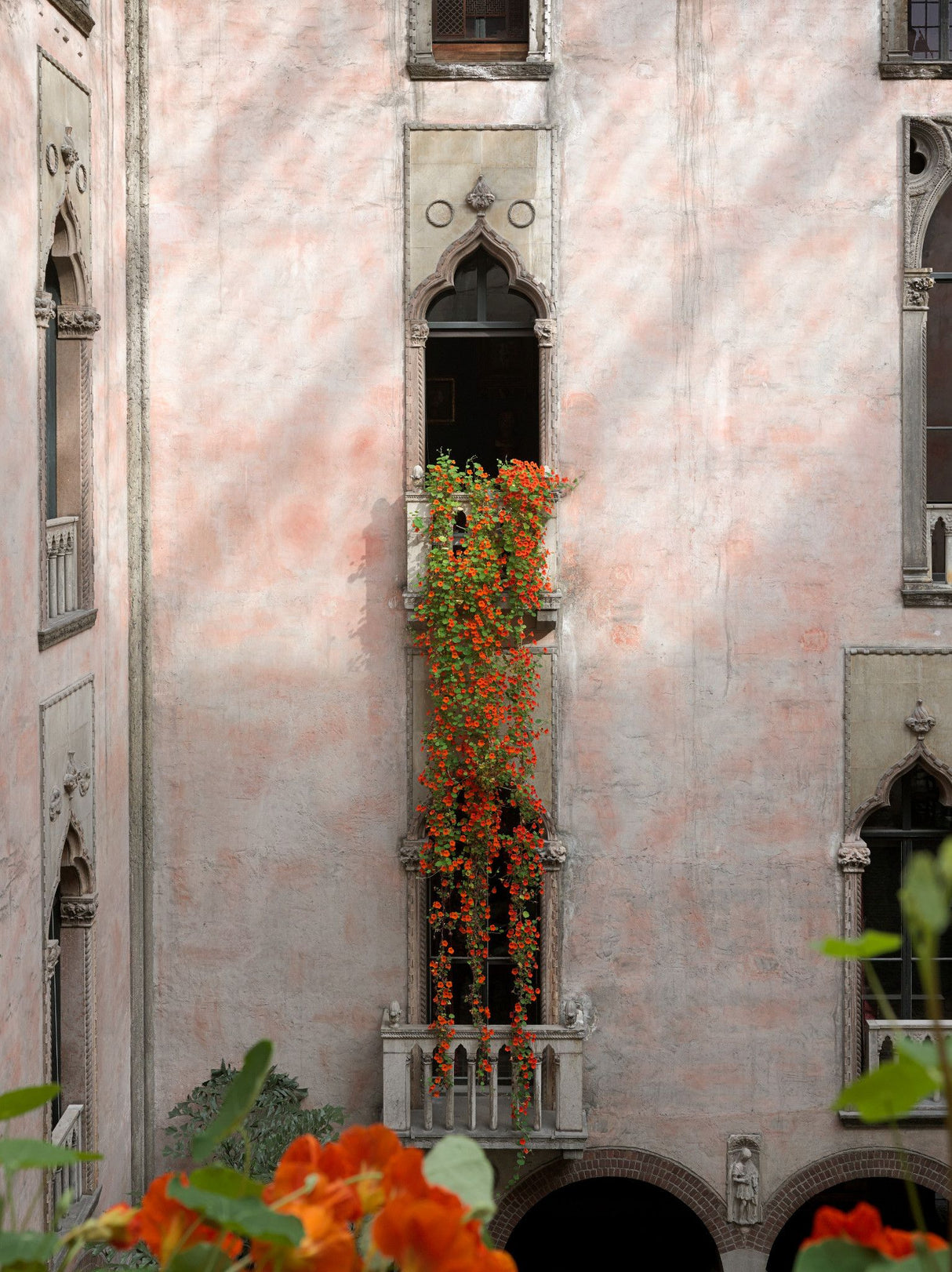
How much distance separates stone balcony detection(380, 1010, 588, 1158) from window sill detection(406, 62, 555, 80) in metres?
6.31

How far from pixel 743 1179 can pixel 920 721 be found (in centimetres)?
339

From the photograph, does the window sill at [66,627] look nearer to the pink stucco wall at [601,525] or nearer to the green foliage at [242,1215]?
the pink stucco wall at [601,525]

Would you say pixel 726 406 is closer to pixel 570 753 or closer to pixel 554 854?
pixel 570 753

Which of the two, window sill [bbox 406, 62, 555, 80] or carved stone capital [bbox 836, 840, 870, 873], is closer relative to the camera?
window sill [bbox 406, 62, 555, 80]

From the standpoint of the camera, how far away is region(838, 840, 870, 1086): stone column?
10.6 meters

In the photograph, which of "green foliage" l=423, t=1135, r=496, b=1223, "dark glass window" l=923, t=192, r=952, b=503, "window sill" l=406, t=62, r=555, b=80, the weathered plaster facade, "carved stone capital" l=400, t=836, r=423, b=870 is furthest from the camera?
"dark glass window" l=923, t=192, r=952, b=503

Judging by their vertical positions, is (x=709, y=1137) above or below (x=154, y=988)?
below

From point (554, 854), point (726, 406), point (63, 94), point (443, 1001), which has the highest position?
point (63, 94)

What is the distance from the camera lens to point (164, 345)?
10.4m

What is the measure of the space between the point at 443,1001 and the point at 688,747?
241cm

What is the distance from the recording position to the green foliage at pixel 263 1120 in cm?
900

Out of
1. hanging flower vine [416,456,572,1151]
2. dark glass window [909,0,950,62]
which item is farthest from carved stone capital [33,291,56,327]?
dark glass window [909,0,950,62]

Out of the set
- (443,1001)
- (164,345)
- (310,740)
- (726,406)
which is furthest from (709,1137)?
(164,345)

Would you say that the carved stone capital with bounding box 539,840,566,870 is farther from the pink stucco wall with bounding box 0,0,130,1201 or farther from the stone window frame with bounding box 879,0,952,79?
the stone window frame with bounding box 879,0,952,79
